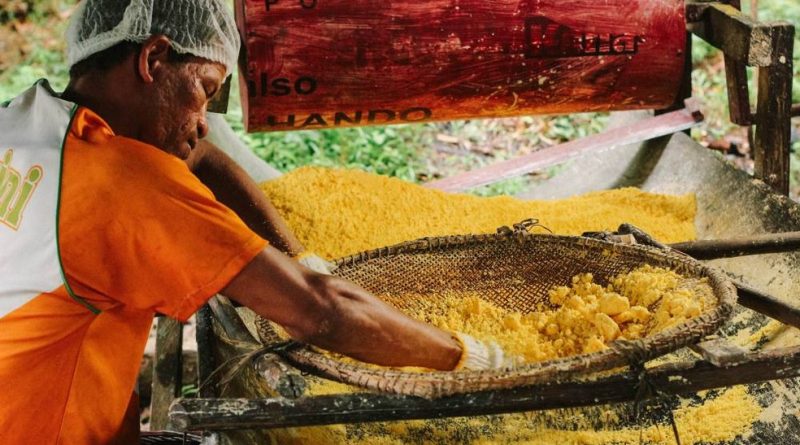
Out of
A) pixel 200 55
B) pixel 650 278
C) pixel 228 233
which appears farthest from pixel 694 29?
pixel 228 233

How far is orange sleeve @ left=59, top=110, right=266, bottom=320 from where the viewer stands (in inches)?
54.8

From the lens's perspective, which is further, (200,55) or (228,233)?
(200,55)

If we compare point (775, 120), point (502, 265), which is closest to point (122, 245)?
point (502, 265)

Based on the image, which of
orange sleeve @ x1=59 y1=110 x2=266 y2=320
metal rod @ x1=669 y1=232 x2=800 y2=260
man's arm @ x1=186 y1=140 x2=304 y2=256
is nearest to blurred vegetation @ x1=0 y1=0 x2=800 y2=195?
man's arm @ x1=186 y1=140 x2=304 y2=256

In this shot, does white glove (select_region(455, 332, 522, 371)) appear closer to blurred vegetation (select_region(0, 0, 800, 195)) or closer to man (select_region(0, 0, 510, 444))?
man (select_region(0, 0, 510, 444))

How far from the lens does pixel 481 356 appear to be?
166cm

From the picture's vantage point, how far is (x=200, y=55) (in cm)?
166

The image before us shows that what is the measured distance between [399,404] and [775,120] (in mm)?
2379

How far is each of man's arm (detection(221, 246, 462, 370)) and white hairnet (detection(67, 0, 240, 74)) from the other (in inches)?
19.6

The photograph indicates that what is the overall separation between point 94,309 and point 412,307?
0.94 m

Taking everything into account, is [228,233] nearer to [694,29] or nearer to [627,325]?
[627,325]

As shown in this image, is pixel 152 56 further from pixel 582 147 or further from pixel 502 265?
pixel 582 147

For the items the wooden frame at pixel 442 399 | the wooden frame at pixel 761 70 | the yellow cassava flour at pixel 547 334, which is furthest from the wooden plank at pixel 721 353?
the wooden frame at pixel 761 70

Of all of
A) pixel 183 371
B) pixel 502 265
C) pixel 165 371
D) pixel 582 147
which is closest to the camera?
pixel 502 265
